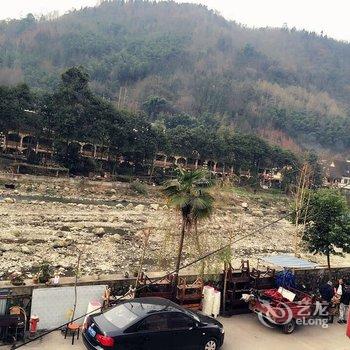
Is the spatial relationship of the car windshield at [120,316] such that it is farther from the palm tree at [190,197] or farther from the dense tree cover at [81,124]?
the dense tree cover at [81,124]

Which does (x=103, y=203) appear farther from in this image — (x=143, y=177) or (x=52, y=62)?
(x=52, y=62)

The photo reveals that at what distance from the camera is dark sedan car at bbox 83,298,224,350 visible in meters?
8.91

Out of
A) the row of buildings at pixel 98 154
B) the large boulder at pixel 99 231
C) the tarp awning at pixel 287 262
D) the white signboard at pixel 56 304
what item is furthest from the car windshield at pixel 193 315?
the row of buildings at pixel 98 154

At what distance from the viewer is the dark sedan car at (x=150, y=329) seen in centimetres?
891

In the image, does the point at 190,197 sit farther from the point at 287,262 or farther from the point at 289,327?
the point at 289,327

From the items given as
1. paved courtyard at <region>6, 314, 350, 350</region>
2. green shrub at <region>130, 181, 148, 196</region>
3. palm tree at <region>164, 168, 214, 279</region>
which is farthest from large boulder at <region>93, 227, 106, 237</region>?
green shrub at <region>130, 181, 148, 196</region>

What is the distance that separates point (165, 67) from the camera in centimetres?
19750

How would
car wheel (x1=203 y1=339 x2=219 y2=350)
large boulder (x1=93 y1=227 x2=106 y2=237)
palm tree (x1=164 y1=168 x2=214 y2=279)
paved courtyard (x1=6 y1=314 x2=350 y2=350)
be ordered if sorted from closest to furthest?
1. car wheel (x1=203 y1=339 x2=219 y2=350)
2. paved courtyard (x1=6 y1=314 x2=350 y2=350)
3. palm tree (x1=164 y1=168 x2=214 y2=279)
4. large boulder (x1=93 y1=227 x2=106 y2=237)

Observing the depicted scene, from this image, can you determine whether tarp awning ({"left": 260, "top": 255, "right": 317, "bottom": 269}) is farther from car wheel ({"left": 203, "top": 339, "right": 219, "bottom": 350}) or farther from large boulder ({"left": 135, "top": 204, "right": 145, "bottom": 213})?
large boulder ({"left": 135, "top": 204, "right": 145, "bottom": 213})

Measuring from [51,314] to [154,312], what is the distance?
2698 mm

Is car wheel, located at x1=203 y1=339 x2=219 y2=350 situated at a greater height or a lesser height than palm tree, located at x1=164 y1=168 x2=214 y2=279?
lesser

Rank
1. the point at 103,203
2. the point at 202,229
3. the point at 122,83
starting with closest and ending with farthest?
the point at 202,229
the point at 103,203
the point at 122,83

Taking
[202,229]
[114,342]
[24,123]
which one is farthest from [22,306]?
[24,123]

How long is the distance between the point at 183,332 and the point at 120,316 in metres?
1.48
